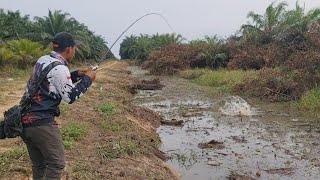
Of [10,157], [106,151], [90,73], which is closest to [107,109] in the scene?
[106,151]

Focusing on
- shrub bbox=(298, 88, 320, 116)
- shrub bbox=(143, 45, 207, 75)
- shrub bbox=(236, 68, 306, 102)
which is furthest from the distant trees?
shrub bbox=(298, 88, 320, 116)

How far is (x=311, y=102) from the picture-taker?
14.9m

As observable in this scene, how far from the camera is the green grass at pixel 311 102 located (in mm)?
14323

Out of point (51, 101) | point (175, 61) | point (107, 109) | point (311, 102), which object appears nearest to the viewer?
point (51, 101)

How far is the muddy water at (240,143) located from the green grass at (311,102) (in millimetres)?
768

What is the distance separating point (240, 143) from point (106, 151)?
3.78 m

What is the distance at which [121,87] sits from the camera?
72.1 feet

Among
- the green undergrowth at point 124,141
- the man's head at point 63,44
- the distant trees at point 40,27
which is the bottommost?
the green undergrowth at point 124,141

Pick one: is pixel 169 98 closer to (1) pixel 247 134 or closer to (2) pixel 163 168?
(1) pixel 247 134

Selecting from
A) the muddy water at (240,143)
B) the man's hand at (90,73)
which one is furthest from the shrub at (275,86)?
the man's hand at (90,73)

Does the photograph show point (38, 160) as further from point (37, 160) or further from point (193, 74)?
point (193, 74)

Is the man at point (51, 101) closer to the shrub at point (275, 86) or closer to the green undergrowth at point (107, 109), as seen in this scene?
the green undergrowth at point (107, 109)

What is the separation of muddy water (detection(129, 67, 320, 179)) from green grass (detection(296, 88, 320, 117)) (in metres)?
0.77

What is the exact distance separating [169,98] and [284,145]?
9286 mm
